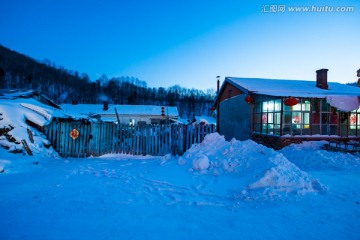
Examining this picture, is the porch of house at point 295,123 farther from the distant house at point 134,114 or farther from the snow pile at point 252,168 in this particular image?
the distant house at point 134,114

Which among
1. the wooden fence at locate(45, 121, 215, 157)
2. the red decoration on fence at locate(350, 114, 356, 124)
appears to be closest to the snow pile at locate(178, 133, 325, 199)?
the wooden fence at locate(45, 121, 215, 157)

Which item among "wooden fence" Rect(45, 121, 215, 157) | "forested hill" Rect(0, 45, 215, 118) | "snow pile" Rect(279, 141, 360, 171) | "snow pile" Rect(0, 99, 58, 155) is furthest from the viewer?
"forested hill" Rect(0, 45, 215, 118)

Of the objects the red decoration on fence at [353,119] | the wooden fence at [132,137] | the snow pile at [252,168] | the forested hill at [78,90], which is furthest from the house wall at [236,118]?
the forested hill at [78,90]

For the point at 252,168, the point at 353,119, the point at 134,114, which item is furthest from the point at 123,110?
the point at 252,168

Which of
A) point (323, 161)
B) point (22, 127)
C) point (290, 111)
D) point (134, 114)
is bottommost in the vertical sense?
point (323, 161)

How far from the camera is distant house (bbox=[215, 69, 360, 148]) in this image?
13.1 m

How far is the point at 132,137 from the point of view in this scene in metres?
10.2

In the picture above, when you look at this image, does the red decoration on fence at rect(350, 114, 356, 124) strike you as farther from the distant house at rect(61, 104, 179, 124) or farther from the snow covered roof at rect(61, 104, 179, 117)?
the snow covered roof at rect(61, 104, 179, 117)

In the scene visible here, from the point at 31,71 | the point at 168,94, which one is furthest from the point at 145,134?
the point at 31,71

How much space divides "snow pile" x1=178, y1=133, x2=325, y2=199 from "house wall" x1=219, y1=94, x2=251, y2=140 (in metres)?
8.22

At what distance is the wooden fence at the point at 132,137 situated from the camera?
986cm

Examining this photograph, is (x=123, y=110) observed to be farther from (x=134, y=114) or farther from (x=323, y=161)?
(x=323, y=161)

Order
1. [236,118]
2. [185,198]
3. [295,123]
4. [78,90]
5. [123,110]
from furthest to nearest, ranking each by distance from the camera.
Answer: [78,90], [123,110], [236,118], [295,123], [185,198]

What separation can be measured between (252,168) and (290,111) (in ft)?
27.2
